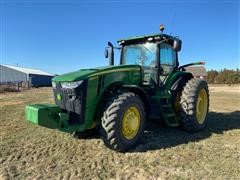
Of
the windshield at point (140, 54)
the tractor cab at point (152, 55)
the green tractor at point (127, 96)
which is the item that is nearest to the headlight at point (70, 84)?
the green tractor at point (127, 96)

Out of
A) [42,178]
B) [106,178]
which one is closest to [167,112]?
[106,178]

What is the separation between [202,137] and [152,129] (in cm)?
137

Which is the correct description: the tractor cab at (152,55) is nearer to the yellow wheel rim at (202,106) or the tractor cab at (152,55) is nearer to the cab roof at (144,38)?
the cab roof at (144,38)

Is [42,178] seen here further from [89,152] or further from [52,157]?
[89,152]

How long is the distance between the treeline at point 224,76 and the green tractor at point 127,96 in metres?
54.9

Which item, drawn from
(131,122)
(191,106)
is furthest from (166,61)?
(131,122)

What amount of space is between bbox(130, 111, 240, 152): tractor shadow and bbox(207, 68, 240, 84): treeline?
53397 mm

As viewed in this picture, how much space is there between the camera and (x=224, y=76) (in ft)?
201

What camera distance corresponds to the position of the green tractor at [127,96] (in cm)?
543

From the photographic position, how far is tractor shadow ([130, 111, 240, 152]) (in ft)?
20.1

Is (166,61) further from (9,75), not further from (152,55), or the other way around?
(9,75)

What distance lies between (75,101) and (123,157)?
1.44 meters

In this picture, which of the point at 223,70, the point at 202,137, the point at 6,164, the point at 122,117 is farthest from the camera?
the point at 223,70

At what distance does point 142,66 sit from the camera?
23.5 feet
